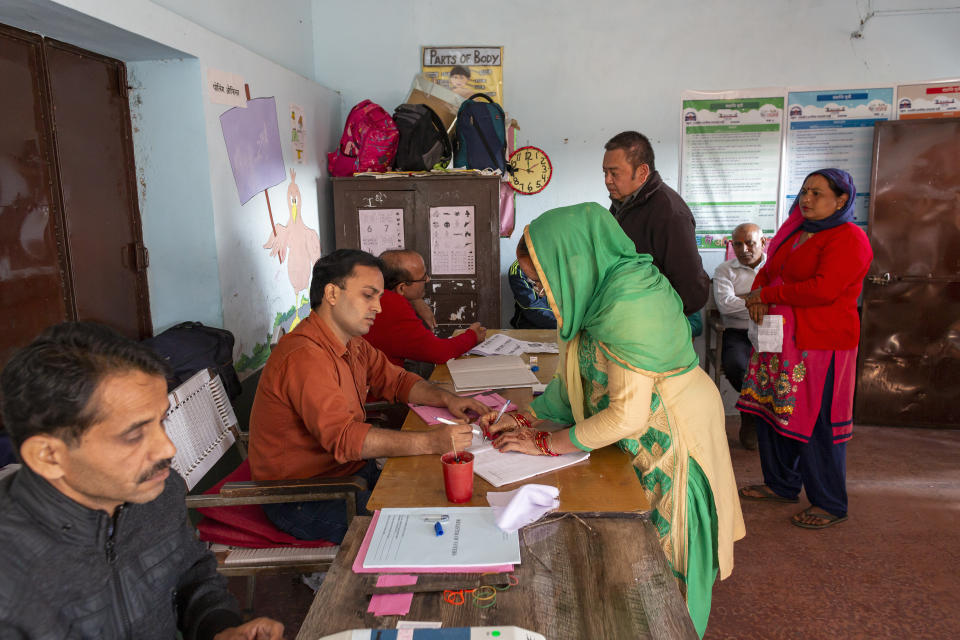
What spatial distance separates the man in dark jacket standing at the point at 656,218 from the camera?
9.00 ft

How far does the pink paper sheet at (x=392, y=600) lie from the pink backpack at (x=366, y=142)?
131 inches

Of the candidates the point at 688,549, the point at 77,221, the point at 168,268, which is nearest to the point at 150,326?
the point at 168,268

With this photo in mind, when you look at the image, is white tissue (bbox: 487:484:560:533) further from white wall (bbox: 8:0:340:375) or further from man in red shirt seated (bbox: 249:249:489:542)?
white wall (bbox: 8:0:340:375)

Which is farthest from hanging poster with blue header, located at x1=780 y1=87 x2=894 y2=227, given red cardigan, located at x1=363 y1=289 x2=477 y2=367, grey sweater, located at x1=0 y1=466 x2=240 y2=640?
grey sweater, located at x1=0 y1=466 x2=240 y2=640

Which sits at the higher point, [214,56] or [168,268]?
[214,56]

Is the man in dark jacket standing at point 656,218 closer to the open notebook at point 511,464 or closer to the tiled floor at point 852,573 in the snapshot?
the tiled floor at point 852,573

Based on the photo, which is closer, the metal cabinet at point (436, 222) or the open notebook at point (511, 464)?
the open notebook at point (511, 464)

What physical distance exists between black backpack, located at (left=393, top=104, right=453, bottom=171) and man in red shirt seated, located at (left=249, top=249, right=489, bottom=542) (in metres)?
2.18

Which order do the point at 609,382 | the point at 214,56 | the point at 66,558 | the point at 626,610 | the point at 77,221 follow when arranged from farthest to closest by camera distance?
the point at 214,56 < the point at 77,221 < the point at 609,382 < the point at 626,610 < the point at 66,558

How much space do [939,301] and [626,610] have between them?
13.5 feet

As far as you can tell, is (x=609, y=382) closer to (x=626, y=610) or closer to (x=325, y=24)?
(x=626, y=610)

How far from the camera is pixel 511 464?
162 centimetres

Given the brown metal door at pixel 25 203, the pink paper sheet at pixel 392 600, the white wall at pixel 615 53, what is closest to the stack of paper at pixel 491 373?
the pink paper sheet at pixel 392 600

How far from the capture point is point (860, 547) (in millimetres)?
2842
